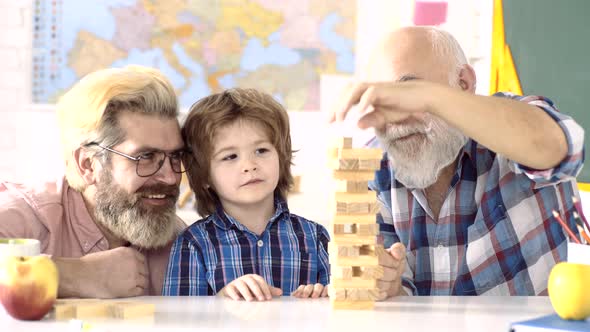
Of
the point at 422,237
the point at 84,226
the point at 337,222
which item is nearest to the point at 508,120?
the point at 337,222

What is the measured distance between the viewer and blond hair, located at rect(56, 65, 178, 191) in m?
2.51

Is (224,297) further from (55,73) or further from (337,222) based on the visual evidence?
(55,73)

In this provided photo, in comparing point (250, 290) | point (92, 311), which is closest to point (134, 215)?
point (250, 290)

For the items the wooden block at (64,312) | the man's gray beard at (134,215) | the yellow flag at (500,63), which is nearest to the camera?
the wooden block at (64,312)

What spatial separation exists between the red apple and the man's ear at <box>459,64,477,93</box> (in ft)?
5.15

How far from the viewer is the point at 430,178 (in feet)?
8.44

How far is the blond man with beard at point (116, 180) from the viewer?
95.8 inches

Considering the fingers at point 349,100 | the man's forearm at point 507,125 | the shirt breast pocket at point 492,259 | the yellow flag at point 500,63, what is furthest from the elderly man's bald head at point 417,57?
the yellow flag at point 500,63

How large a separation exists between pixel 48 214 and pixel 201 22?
13.1ft

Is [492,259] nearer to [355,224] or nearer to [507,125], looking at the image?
[507,125]

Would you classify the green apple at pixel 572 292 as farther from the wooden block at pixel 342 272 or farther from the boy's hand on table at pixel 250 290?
the boy's hand on table at pixel 250 290

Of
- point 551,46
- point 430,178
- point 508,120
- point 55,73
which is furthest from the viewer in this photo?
point 55,73

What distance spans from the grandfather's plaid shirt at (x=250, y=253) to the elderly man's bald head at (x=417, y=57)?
0.55 meters

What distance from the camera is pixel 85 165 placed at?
259 cm
